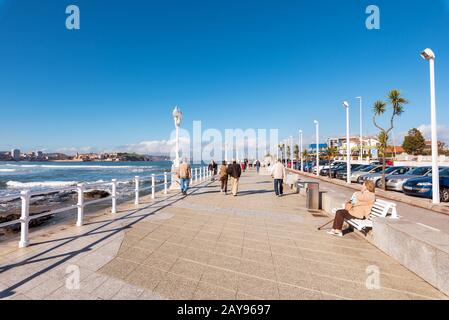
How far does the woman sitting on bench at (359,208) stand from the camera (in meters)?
5.90

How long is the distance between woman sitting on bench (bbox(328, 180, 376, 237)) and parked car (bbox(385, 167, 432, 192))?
11906 millimetres

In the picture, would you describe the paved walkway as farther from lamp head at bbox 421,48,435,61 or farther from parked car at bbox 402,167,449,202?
lamp head at bbox 421,48,435,61

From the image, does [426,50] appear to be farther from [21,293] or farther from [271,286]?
[21,293]

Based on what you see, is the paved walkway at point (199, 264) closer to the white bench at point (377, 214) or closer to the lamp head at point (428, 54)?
the white bench at point (377, 214)

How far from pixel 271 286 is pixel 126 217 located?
5.41 m

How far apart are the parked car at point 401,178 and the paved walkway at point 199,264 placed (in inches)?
467

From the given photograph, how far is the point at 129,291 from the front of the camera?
10.6 ft

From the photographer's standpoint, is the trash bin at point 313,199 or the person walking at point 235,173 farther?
the person walking at point 235,173

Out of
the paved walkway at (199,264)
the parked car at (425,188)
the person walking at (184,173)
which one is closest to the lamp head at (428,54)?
the parked car at (425,188)

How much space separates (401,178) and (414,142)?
72.7 meters

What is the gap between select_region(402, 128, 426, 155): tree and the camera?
74.7 meters

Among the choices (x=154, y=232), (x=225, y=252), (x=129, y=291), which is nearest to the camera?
(x=129, y=291)

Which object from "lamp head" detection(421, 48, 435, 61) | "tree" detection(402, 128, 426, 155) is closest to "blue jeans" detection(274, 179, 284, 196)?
"lamp head" detection(421, 48, 435, 61)
